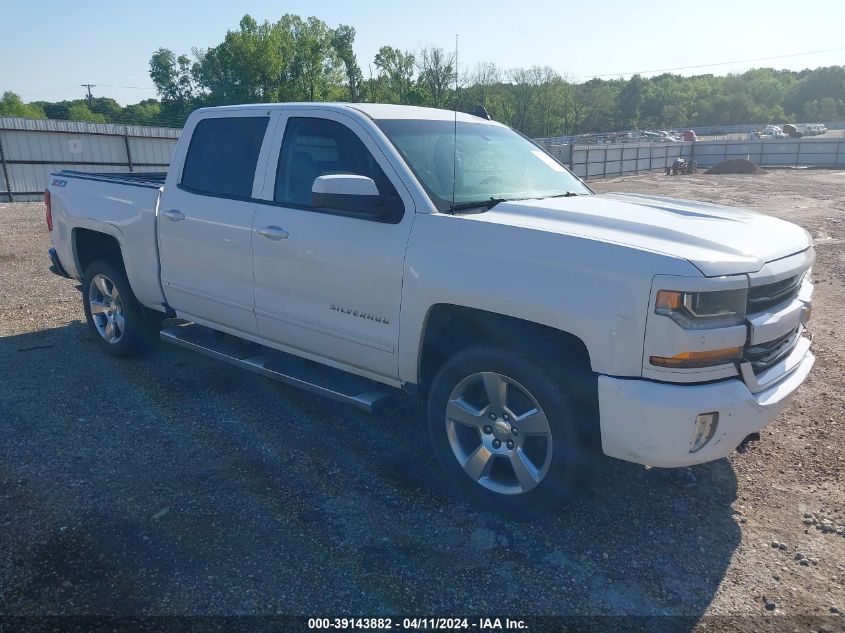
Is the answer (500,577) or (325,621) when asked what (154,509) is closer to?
(325,621)

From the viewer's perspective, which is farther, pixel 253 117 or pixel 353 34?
pixel 353 34

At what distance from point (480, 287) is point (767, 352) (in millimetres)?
1407

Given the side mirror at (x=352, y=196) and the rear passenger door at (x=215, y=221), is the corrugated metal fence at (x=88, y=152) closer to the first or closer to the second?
the rear passenger door at (x=215, y=221)

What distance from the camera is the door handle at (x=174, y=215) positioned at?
482 centimetres

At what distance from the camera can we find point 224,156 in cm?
474

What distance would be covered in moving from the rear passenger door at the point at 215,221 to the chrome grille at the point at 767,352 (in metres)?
3.00

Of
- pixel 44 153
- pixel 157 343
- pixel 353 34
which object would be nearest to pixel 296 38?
pixel 353 34

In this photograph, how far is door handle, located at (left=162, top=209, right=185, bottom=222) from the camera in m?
4.82

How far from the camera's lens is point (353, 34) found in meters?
83.6

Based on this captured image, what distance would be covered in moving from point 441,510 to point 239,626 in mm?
1226

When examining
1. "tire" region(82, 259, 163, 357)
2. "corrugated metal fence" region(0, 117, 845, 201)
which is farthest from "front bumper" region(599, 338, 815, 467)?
"corrugated metal fence" region(0, 117, 845, 201)

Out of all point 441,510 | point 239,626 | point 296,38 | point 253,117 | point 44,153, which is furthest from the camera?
point 296,38

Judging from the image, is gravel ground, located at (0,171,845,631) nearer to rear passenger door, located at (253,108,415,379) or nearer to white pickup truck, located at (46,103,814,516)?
white pickup truck, located at (46,103,814,516)

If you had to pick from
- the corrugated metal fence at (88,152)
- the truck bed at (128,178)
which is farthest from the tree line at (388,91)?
the truck bed at (128,178)
